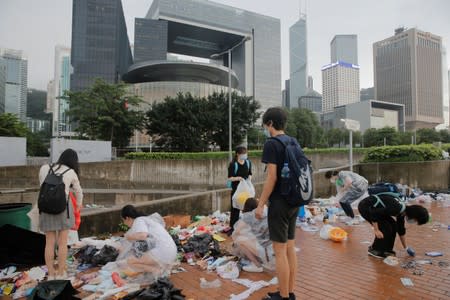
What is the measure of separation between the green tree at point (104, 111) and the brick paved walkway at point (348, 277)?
Result: 23902 mm

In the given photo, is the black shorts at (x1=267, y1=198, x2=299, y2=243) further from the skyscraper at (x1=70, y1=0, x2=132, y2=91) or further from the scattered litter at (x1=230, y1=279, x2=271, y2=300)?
the skyscraper at (x1=70, y1=0, x2=132, y2=91)

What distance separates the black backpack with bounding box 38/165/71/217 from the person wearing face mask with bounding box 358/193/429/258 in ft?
13.6

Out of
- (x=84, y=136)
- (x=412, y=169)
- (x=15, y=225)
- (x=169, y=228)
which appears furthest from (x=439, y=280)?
(x=84, y=136)

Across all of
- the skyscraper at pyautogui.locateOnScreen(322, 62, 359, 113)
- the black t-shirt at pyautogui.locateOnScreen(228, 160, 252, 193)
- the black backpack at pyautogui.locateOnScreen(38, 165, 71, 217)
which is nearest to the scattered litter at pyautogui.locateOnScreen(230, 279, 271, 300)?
the black backpack at pyautogui.locateOnScreen(38, 165, 71, 217)

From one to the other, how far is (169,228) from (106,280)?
2476mm

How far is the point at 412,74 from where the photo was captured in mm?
106125

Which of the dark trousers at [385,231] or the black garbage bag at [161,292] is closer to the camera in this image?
the black garbage bag at [161,292]

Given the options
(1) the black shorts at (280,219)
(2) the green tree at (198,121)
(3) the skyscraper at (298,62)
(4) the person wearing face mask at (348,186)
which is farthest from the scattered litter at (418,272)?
(3) the skyscraper at (298,62)

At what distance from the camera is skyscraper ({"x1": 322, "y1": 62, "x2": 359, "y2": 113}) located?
16012 cm

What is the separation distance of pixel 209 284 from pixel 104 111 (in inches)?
997

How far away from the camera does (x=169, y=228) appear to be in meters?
5.86

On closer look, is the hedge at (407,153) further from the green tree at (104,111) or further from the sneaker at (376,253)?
the green tree at (104,111)

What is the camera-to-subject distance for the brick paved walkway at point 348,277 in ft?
10.0

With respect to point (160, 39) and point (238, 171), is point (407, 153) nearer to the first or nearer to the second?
point (238, 171)
